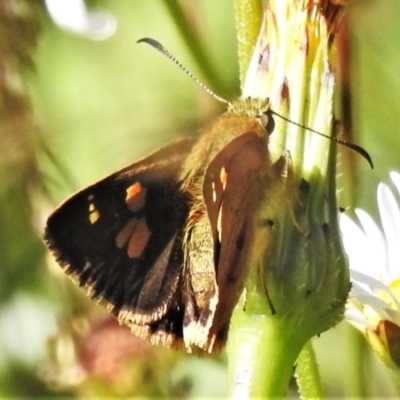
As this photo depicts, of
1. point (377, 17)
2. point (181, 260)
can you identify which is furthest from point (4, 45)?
point (181, 260)

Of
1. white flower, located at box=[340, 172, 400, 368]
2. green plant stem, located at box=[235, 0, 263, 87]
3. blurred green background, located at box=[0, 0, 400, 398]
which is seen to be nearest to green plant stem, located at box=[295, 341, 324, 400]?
white flower, located at box=[340, 172, 400, 368]

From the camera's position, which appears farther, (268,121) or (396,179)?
(396,179)

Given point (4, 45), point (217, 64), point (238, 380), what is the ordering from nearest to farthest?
point (238, 380), point (217, 64), point (4, 45)

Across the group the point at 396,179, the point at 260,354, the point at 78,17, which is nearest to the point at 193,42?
the point at 78,17

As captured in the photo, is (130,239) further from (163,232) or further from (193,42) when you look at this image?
(193,42)

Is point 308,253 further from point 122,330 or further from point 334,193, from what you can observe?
point 122,330

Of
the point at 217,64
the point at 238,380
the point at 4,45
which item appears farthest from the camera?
the point at 4,45

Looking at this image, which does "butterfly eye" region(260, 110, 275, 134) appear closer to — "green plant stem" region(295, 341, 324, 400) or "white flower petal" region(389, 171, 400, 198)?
"green plant stem" region(295, 341, 324, 400)
